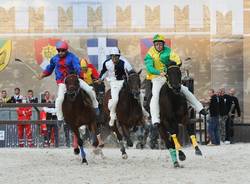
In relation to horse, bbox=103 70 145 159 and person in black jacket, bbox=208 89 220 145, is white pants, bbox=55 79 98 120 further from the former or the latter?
person in black jacket, bbox=208 89 220 145

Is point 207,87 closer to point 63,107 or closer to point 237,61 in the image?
point 237,61

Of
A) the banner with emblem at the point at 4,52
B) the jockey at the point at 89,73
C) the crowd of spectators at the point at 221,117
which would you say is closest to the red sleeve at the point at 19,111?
the jockey at the point at 89,73

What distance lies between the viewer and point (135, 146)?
76.4 ft

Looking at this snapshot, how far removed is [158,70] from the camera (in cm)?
1636

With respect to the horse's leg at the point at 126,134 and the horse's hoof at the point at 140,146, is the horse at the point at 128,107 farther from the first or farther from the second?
the horse's hoof at the point at 140,146

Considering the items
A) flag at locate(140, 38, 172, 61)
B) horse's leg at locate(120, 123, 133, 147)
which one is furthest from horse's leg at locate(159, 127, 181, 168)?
flag at locate(140, 38, 172, 61)

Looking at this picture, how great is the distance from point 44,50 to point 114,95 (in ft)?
33.2

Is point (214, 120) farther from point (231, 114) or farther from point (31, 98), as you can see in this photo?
point (31, 98)

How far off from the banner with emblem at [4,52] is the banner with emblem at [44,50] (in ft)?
3.10

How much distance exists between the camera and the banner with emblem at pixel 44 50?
94.4 ft

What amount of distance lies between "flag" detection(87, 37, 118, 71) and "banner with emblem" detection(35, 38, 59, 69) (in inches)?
46.5

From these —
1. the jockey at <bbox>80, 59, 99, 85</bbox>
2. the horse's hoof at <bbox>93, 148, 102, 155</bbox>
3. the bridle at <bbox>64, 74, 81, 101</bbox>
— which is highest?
the jockey at <bbox>80, 59, 99, 85</bbox>

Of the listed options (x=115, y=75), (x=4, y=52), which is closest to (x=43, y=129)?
(x=115, y=75)

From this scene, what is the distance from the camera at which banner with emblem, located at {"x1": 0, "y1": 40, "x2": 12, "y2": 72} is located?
94.7ft
